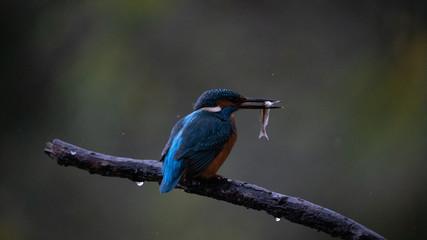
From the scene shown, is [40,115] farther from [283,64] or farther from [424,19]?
[424,19]

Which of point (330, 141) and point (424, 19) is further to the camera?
point (330, 141)

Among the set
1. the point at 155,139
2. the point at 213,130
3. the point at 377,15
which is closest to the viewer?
the point at 213,130

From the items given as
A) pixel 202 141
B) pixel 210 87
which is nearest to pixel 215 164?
pixel 202 141

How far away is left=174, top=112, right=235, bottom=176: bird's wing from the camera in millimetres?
2025

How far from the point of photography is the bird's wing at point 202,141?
2025 mm

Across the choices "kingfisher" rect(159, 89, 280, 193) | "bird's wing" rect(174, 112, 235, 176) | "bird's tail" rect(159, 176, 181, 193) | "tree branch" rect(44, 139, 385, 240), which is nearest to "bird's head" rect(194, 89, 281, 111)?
"kingfisher" rect(159, 89, 280, 193)

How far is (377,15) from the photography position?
4.10m

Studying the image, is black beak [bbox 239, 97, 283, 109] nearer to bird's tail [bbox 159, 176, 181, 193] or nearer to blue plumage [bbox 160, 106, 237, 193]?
blue plumage [bbox 160, 106, 237, 193]

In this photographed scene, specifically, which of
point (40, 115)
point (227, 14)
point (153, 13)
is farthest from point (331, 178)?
point (40, 115)

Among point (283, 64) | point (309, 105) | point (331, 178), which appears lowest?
point (331, 178)

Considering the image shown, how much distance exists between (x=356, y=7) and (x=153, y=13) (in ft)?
7.19

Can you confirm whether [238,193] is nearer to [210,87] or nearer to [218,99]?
[218,99]

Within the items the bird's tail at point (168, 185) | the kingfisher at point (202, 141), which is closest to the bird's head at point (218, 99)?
the kingfisher at point (202, 141)

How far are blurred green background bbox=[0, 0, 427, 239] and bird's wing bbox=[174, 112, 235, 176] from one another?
2.01 metres
